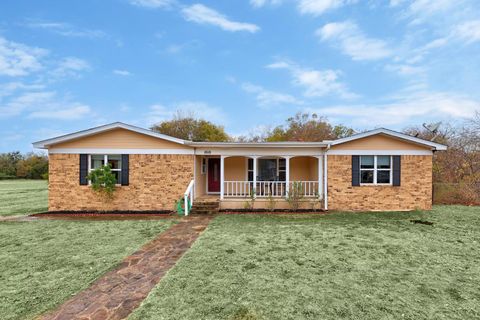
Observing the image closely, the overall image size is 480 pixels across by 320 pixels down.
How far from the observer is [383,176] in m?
10.4

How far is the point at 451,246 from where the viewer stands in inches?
233

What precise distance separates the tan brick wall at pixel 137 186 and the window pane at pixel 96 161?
0.54m

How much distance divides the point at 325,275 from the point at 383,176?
7.78 meters

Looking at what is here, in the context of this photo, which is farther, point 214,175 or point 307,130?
point 307,130

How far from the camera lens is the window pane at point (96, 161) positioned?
1060 cm

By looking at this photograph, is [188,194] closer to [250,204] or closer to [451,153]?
[250,204]

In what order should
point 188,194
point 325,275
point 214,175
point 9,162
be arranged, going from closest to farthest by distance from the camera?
point 325,275 → point 188,194 → point 214,175 → point 9,162

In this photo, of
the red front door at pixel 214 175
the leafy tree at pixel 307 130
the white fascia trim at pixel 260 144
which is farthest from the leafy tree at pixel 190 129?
the white fascia trim at pixel 260 144

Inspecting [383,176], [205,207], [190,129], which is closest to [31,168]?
[190,129]

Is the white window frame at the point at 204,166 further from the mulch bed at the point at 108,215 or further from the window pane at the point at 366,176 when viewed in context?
the window pane at the point at 366,176

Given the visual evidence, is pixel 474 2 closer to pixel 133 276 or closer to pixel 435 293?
pixel 435 293

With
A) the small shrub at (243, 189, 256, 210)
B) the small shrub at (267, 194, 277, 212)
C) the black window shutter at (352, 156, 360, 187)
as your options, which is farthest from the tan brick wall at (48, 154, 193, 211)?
the black window shutter at (352, 156, 360, 187)

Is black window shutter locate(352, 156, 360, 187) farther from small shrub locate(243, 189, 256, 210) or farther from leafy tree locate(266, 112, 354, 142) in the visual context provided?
leafy tree locate(266, 112, 354, 142)

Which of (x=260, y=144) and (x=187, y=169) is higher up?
(x=260, y=144)
